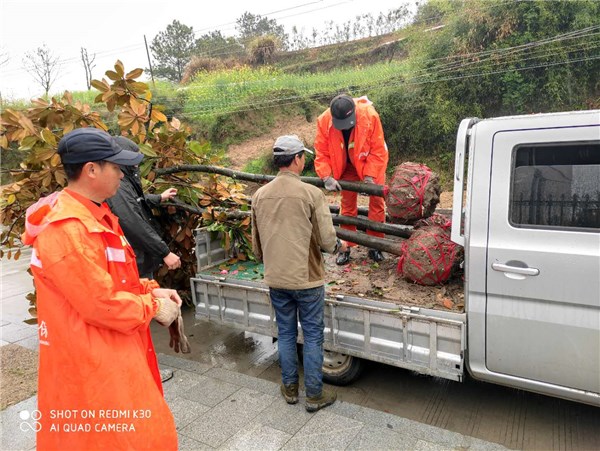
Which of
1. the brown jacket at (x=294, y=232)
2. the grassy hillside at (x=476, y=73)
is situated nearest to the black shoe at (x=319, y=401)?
the brown jacket at (x=294, y=232)

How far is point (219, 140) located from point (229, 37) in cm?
1809

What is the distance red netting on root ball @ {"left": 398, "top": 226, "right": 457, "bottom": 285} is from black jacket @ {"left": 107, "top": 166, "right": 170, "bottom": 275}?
78.2 inches

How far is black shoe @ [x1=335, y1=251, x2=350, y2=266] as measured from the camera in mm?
4168

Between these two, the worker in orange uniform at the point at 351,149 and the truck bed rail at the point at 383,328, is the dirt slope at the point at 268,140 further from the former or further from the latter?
the truck bed rail at the point at 383,328

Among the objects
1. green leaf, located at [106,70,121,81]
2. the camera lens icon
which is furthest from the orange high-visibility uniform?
the camera lens icon

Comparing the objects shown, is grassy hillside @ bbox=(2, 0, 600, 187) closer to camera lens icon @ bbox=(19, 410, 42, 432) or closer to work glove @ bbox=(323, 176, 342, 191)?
work glove @ bbox=(323, 176, 342, 191)

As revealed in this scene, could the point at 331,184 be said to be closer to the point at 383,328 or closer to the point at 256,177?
the point at 256,177

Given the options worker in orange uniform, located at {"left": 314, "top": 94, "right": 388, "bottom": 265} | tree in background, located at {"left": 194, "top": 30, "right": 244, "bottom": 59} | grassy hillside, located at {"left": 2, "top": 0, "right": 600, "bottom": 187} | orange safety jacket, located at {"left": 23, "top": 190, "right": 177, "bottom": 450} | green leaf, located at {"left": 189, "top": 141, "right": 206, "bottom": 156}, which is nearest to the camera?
orange safety jacket, located at {"left": 23, "top": 190, "right": 177, "bottom": 450}

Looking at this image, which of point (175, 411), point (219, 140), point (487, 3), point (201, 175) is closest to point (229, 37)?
point (219, 140)

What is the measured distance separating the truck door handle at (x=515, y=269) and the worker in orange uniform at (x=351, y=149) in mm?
1493

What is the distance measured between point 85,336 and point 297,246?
1595mm

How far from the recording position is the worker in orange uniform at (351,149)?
4.13m

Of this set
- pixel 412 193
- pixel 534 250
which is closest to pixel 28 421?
pixel 412 193

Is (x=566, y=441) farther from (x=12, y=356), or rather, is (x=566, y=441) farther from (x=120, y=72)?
(x=12, y=356)
